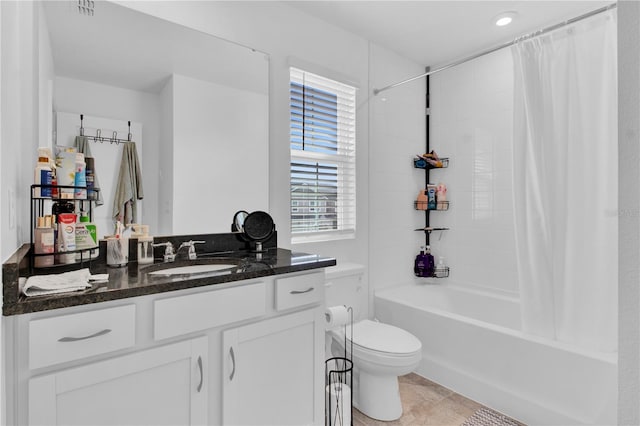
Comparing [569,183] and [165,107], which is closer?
[165,107]

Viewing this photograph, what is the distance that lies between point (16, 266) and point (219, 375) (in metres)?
0.75

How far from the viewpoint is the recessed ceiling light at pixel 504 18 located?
7.67ft

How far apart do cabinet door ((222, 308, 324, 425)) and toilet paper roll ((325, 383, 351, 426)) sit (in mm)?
186

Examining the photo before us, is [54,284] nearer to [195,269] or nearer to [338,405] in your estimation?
[195,269]

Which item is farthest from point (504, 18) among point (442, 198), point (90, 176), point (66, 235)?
point (66, 235)

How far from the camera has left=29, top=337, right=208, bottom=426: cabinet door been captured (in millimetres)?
944

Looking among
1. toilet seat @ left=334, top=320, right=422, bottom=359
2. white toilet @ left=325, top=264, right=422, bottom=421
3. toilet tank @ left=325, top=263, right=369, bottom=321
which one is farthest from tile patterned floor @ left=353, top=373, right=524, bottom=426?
toilet tank @ left=325, top=263, right=369, bottom=321

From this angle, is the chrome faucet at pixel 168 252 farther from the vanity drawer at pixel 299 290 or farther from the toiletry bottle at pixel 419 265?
the toiletry bottle at pixel 419 265

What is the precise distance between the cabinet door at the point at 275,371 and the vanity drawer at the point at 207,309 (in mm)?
68

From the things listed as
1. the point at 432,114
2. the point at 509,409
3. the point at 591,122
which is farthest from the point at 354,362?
the point at 432,114

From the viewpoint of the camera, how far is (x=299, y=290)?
150cm

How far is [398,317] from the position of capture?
2.55 metres

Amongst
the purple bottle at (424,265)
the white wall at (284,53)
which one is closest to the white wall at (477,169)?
the purple bottle at (424,265)

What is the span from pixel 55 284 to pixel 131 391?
408mm
